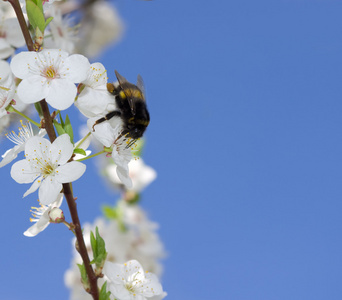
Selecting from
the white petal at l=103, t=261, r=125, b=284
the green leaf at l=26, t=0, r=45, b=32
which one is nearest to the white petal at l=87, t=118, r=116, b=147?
the green leaf at l=26, t=0, r=45, b=32

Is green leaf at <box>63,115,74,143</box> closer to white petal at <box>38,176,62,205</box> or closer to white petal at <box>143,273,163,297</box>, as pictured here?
white petal at <box>38,176,62,205</box>

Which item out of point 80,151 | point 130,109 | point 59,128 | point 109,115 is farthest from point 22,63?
point 130,109

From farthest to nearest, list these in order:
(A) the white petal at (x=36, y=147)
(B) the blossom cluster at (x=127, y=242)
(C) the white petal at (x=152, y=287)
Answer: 1. (B) the blossom cluster at (x=127, y=242)
2. (C) the white petal at (x=152, y=287)
3. (A) the white petal at (x=36, y=147)

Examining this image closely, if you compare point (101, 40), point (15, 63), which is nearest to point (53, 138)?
point (15, 63)

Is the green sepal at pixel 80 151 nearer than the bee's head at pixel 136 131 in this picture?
Yes

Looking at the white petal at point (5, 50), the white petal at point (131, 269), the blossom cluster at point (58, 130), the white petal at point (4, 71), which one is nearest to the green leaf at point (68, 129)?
the blossom cluster at point (58, 130)

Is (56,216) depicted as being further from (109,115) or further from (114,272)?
(109,115)

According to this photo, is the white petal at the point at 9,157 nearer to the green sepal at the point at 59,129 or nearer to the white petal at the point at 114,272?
the green sepal at the point at 59,129
